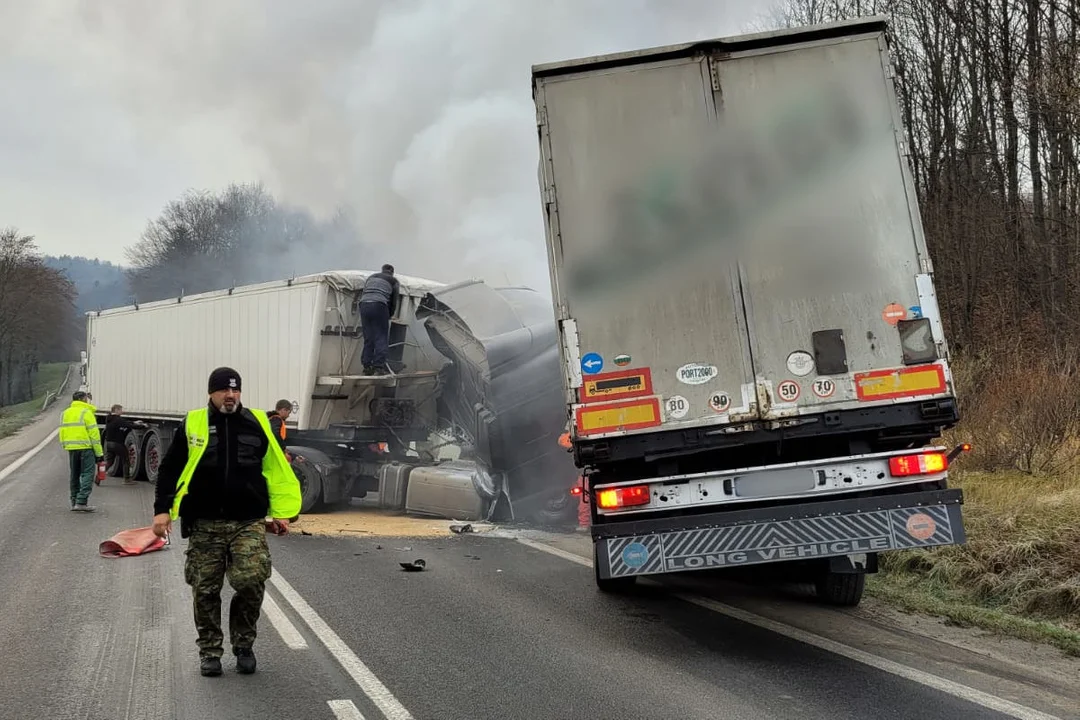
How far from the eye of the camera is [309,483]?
38.5ft

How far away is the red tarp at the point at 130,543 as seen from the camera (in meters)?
6.00

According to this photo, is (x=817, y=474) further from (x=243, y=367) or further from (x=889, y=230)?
(x=243, y=367)

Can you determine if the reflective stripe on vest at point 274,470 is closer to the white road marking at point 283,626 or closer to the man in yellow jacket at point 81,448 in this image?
the white road marking at point 283,626

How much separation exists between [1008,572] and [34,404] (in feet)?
186

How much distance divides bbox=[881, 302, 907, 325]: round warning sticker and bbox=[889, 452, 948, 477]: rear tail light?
2.46 feet

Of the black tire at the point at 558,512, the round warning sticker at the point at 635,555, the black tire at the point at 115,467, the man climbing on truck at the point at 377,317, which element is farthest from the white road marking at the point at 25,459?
the round warning sticker at the point at 635,555

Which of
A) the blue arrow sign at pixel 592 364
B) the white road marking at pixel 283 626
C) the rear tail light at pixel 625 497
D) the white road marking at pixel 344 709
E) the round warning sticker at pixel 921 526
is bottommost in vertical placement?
the white road marking at pixel 344 709

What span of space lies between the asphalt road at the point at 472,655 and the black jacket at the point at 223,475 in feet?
2.85

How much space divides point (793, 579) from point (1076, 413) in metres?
3.97

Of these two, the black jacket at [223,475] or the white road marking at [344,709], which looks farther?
the black jacket at [223,475]

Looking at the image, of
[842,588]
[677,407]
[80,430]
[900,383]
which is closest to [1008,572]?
[842,588]

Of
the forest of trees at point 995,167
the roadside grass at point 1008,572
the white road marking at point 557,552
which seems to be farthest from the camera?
the forest of trees at point 995,167

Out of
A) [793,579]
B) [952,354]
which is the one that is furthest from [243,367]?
[952,354]

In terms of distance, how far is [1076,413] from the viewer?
28.9ft
